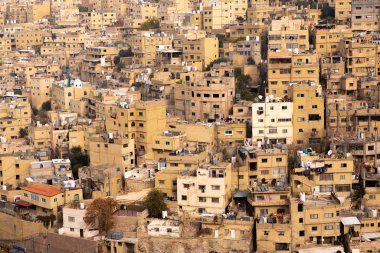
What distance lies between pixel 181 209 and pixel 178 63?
13.8 metres

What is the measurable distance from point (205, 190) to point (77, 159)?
6848 millimetres

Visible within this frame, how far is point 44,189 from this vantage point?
27281 millimetres

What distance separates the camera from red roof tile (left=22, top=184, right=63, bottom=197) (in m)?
26.9

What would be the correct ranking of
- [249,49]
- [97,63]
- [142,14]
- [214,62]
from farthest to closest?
[142,14]
[97,63]
[214,62]
[249,49]

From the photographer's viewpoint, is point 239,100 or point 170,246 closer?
point 170,246

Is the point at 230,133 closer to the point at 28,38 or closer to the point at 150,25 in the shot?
the point at 150,25

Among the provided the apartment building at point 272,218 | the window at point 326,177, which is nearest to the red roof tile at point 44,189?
the apartment building at point 272,218

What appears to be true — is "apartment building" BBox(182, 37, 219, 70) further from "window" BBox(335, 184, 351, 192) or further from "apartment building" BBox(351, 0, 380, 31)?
"window" BBox(335, 184, 351, 192)

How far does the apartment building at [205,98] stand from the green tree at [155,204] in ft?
23.9

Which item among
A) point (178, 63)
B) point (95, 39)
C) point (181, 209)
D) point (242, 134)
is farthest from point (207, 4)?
point (181, 209)

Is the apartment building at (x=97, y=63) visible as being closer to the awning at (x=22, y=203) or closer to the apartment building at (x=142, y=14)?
the apartment building at (x=142, y=14)

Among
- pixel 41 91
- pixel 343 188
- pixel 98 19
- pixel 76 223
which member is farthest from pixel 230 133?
pixel 98 19

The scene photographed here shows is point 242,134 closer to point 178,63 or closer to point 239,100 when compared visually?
point 239,100

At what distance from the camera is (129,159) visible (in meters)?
29.2
